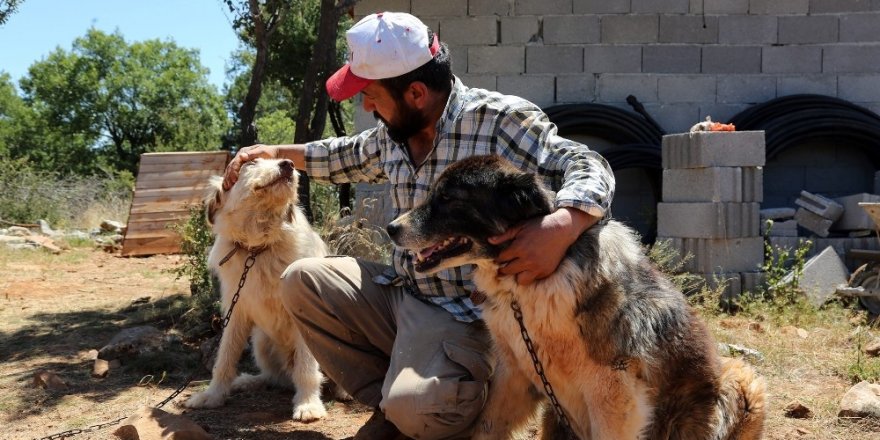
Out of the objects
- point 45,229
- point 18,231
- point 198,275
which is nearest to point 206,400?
point 198,275

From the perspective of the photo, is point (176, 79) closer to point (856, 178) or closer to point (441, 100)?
point (856, 178)

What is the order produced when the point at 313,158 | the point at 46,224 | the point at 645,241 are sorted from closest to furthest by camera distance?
the point at 313,158, the point at 645,241, the point at 46,224

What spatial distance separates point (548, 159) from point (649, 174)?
7070 mm

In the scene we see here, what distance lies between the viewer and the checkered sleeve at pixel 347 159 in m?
4.41

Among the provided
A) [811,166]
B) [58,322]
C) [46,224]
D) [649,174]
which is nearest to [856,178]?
[811,166]

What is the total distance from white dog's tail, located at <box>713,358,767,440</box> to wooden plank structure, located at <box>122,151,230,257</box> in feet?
35.8

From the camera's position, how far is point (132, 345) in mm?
6199

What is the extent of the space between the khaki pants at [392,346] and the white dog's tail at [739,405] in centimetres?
104

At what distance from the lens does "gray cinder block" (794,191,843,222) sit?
898 centimetres

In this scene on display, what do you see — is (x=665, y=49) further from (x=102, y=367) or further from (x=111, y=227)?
(x=111, y=227)

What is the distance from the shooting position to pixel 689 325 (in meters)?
3.34

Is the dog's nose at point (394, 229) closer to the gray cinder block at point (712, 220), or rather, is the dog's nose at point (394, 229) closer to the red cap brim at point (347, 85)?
the red cap brim at point (347, 85)

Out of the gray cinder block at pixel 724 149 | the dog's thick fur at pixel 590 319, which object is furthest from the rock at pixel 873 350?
the dog's thick fur at pixel 590 319

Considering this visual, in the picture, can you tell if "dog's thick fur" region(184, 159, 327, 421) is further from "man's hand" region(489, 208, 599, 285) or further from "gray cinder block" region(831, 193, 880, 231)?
"gray cinder block" region(831, 193, 880, 231)
